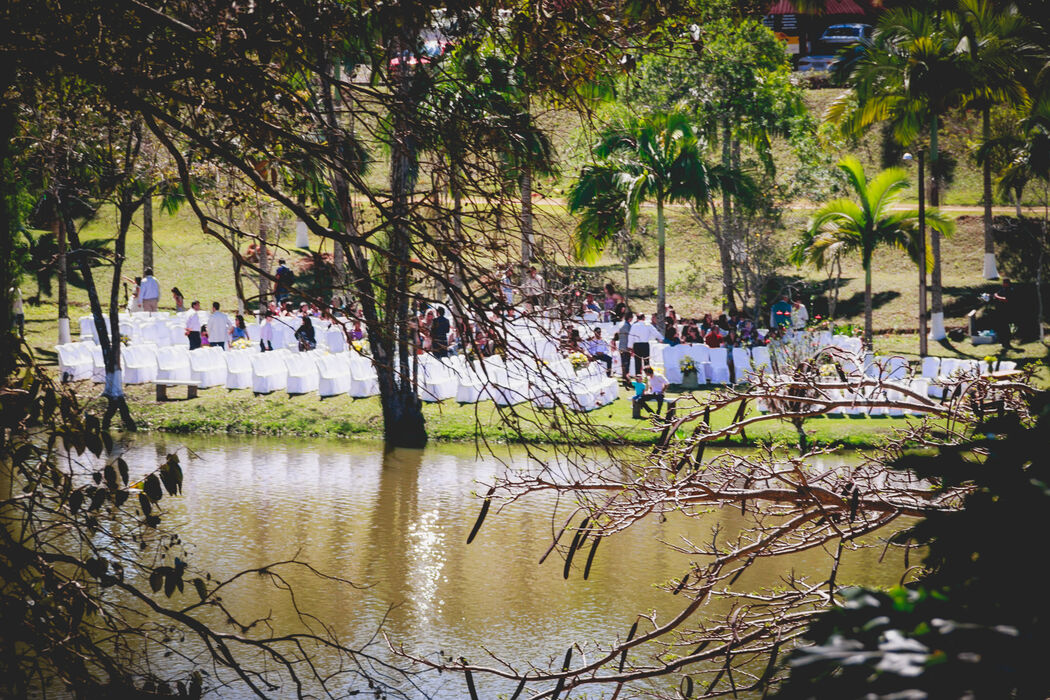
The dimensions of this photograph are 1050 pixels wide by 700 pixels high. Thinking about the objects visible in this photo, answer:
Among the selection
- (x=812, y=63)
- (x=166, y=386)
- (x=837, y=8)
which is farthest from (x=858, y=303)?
(x=837, y=8)

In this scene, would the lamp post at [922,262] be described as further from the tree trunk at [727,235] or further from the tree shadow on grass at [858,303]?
the tree shadow on grass at [858,303]

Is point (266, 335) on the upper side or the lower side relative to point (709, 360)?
upper

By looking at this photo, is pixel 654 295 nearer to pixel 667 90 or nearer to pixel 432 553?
pixel 667 90

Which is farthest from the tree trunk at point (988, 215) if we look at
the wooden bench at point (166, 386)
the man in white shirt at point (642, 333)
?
the wooden bench at point (166, 386)

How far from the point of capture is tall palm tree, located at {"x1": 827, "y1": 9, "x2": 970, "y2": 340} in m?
25.1

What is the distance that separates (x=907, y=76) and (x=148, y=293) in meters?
20.5

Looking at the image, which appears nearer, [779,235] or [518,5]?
[518,5]

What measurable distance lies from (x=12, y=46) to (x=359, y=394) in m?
17.7

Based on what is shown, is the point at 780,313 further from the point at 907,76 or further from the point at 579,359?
the point at 579,359

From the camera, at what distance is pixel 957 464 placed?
11.1ft

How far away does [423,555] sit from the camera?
13.7 metres

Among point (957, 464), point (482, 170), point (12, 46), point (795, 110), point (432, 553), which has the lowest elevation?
point (432, 553)

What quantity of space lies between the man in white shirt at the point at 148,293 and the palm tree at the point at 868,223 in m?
17.7

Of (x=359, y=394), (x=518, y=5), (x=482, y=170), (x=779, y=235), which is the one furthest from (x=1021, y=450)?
(x=779, y=235)
